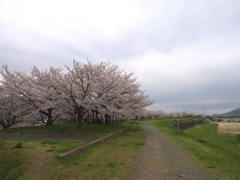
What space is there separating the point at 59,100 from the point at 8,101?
28.3 feet

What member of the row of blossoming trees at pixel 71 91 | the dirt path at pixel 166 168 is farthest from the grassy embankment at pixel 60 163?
the row of blossoming trees at pixel 71 91

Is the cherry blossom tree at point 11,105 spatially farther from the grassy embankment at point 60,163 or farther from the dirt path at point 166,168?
the dirt path at point 166,168

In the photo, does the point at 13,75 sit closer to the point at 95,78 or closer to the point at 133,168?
the point at 95,78

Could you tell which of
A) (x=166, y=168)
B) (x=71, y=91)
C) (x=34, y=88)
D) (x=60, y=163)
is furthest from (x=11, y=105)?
(x=166, y=168)

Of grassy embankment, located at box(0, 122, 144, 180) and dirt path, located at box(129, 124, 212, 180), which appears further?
grassy embankment, located at box(0, 122, 144, 180)

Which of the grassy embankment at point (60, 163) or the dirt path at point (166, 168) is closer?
the dirt path at point (166, 168)

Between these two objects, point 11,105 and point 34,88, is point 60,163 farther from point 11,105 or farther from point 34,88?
point 11,105

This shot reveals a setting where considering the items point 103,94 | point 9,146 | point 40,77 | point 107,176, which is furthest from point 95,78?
point 107,176

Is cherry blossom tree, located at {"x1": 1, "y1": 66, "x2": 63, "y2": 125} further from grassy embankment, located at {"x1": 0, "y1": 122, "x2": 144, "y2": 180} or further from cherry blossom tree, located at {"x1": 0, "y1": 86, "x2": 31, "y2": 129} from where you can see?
grassy embankment, located at {"x1": 0, "y1": 122, "x2": 144, "y2": 180}

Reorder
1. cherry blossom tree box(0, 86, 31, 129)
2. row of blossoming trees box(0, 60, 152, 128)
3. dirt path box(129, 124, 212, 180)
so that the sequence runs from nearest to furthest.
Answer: dirt path box(129, 124, 212, 180) < row of blossoming trees box(0, 60, 152, 128) < cherry blossom tree box(0, 86, 31, 129)

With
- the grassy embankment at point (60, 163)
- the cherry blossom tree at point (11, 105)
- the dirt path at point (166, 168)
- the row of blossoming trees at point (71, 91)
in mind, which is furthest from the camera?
the cherry blossom tree at point (11, 105)

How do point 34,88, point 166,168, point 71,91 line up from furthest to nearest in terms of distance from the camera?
point 34,88 → point 71,91 → point 166,168

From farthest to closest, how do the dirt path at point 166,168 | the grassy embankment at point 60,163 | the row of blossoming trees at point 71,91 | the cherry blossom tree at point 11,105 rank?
the cherry blossom tree at point 11,105 → the row of blossoming trees at point 71,91 → the grassy embankment at point 60,163 → the dirt path at point 166,168

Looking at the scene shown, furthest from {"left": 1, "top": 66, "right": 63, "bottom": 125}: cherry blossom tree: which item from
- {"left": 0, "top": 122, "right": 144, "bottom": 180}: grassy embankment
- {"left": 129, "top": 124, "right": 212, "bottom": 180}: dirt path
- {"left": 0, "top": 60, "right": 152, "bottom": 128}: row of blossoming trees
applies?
{"left": 129, "top": 124, "right": 212, "bottom": 180}: dirt path
